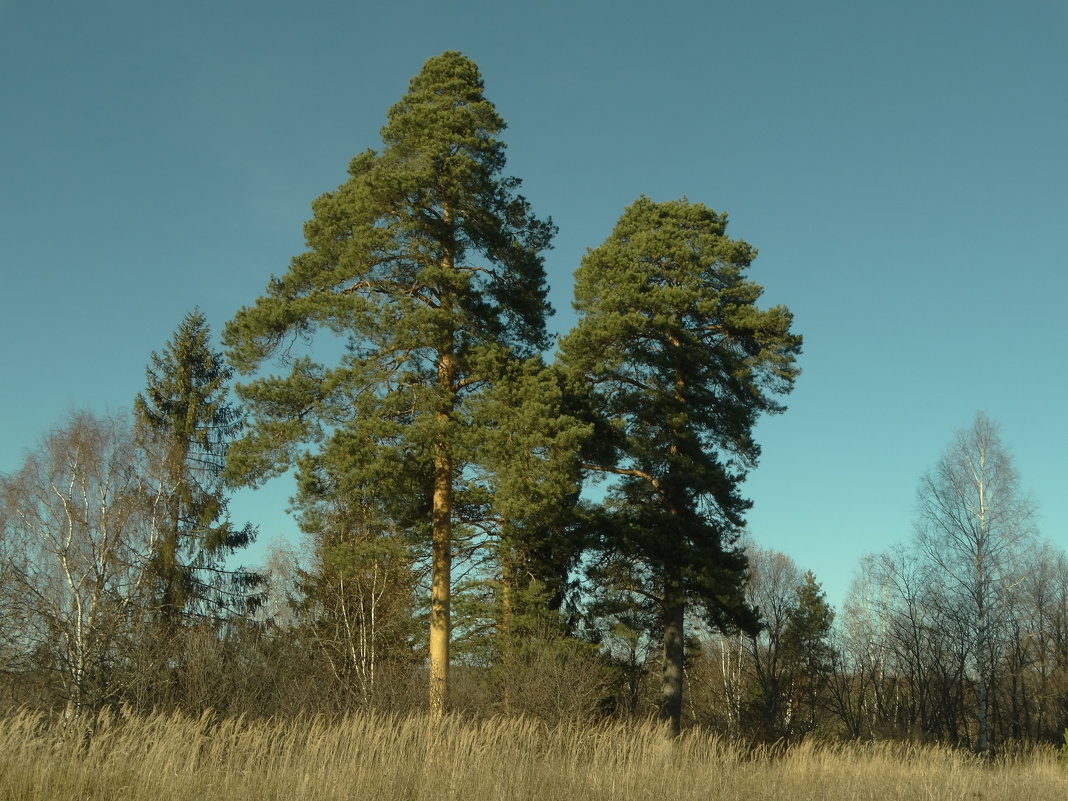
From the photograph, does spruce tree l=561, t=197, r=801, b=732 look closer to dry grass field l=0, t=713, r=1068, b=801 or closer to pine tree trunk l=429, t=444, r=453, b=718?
pine tree trunk l=429, t=444, r=453, b=718

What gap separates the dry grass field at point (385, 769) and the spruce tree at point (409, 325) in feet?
19.0

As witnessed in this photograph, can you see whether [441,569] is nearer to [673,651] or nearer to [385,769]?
[673,651]

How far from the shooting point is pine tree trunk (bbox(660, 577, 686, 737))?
22969 mm

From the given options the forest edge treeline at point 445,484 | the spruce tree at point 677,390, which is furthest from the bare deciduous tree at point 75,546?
the spruce tree at point 677,390

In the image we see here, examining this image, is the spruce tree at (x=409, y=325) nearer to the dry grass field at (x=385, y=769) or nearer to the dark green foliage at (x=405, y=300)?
the dark green foliage at (x=405, y=300)

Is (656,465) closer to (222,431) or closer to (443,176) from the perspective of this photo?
(443,176)

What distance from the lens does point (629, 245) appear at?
26.6 metres

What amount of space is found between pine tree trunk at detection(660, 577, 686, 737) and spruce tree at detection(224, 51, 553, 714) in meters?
6.72

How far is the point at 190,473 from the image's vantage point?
2730 centimetres

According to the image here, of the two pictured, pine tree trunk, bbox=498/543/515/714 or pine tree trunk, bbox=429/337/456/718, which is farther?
pine tree trunk, bbox=498/543/515/714

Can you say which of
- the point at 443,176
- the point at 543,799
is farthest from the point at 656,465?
the point at 543,799

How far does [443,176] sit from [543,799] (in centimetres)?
1403

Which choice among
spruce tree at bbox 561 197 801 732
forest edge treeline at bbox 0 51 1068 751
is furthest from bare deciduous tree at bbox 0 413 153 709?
spruce tree at bbox 561 197 801 732

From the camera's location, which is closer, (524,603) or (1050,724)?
(524,603)
